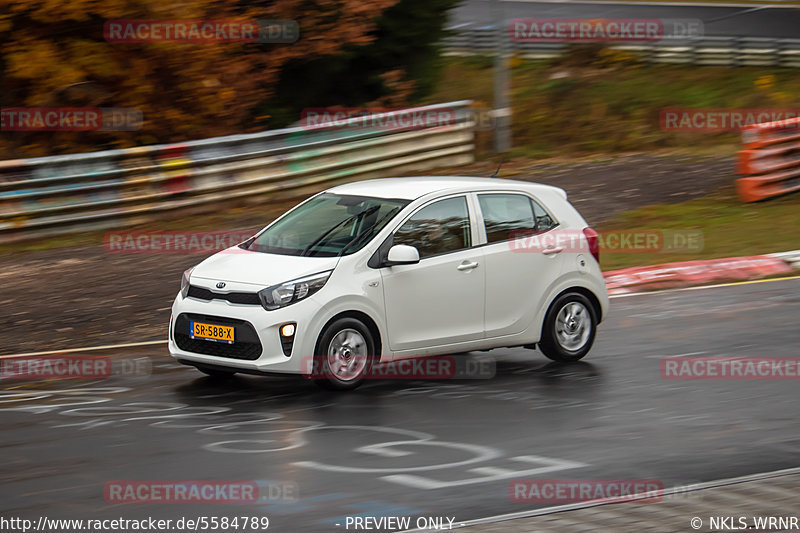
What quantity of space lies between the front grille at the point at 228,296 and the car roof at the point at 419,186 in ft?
5.45

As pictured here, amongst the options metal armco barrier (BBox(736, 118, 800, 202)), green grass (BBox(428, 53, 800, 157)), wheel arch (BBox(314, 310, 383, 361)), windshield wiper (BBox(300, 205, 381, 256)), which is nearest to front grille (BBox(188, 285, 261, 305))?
wheel arch (BBox(314, 310, 383, 361))

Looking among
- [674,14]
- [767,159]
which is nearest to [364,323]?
[767,159]

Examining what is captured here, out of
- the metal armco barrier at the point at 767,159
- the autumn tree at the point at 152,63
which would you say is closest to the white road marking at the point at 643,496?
the autumn tree at the point at 152,63

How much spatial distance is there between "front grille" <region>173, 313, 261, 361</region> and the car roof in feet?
6.13

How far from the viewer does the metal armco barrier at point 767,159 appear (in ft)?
68.6

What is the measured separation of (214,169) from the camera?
19.5 m

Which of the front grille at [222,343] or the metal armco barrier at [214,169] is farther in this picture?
the metal armco barrier at [214,169]

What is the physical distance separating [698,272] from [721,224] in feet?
12.1

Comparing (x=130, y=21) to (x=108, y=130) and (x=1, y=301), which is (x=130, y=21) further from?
(x=1, y=301)

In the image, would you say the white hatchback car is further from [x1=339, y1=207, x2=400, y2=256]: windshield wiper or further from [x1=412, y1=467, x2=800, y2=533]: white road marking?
[x1=412, y1=467, x2=800, y2=533]: white road marking

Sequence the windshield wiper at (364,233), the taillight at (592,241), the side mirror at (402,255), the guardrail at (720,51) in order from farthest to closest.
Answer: the guardrail at (720,51) < the taillight at (592,241) < the windshield wiper at (364,233) < the side mirror at (402,255)

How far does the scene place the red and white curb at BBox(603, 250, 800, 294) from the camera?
15352 mm

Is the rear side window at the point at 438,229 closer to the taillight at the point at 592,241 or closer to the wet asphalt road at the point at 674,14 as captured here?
the taillight at the point at 592,241

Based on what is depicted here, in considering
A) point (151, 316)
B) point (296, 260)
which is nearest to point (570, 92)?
point (151, 316)
